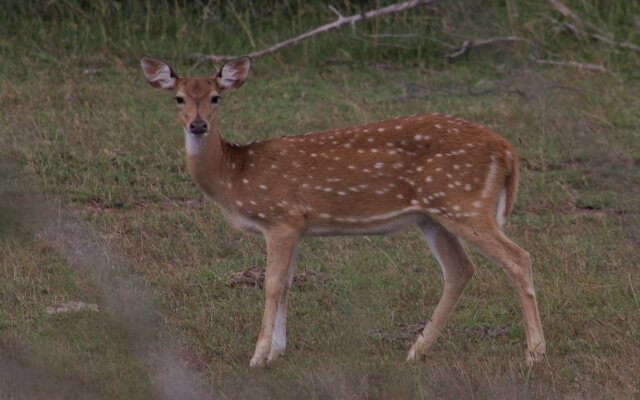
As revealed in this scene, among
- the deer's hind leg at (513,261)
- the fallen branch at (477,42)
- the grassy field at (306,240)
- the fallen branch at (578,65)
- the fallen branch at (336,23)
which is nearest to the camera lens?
the grassy field at (306,240)

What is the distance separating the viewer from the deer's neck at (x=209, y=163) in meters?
6.46

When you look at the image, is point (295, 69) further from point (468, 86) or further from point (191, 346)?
point (191, 346)

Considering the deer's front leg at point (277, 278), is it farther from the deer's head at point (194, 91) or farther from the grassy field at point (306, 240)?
the deer's head at point (194, 91)

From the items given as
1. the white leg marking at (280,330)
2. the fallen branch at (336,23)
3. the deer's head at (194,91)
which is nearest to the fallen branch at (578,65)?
the fallen branch at (336,23)

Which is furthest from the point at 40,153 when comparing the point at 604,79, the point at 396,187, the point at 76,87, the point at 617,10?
the point at 617,10

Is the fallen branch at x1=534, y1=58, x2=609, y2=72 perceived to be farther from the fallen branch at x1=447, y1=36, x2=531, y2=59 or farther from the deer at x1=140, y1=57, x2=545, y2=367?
the deer at x1=140, y1=57, x2=545, y2=367

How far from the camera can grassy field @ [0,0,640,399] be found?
5.42m

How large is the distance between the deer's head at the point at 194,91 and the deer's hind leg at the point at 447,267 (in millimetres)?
1157

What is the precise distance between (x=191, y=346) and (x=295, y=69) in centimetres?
566

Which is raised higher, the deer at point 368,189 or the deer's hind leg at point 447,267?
the deer at point 368,189

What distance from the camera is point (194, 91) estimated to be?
21.0ft

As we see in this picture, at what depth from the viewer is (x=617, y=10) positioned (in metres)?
12.1

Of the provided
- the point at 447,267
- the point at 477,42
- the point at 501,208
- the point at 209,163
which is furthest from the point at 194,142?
the point at 477,42

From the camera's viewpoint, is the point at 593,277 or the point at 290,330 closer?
the point at 290,330
